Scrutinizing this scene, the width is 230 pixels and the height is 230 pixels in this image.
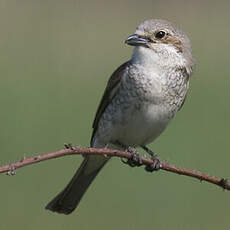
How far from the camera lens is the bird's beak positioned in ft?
20.1

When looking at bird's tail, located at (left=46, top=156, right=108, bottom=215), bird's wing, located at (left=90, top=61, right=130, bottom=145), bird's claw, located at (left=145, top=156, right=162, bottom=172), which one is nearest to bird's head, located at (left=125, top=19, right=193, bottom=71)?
bird's wing, located at (left=90, top=61, right=130, bottom=145)

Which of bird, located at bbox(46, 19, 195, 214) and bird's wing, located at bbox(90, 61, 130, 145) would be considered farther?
bird's wing, located at bbox(90, 61, 130, 145)

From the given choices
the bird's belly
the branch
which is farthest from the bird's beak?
the branch

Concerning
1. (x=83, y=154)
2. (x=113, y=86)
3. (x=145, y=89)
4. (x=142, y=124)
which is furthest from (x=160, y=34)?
(x=83, y=154)

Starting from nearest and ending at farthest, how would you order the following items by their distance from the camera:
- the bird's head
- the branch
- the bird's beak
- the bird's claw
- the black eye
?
the branch, the bird's claw, the bird's beak, the bird's head, the black eye

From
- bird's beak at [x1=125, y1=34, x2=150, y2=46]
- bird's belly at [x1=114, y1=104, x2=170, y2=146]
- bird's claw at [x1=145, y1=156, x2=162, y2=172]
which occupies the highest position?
bird's beak at [x1=125, y1=34, x2=150, y2=46]

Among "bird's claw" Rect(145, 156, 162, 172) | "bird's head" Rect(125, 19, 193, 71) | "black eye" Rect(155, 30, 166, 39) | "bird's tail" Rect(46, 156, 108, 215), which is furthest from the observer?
"bird's tail" Rect(46, 156, 108, 215)

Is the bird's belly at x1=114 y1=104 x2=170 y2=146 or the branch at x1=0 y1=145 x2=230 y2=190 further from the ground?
the bird's belly at x1=114 y1=104 x2=170 y2=146

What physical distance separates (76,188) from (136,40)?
1309 millimetres

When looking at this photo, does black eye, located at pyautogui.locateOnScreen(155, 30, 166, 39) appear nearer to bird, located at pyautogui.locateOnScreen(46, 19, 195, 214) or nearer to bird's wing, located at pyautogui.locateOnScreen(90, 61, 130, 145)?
bird, located at pyautogui.locateOnScreen(46, 19, 195, 214)

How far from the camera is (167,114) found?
6.51 meters

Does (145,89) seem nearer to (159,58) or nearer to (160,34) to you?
(159,58)

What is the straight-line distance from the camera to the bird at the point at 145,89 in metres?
6.33

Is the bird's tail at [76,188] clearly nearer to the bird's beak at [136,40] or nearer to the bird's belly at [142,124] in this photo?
the bird's belly at [142,124]
